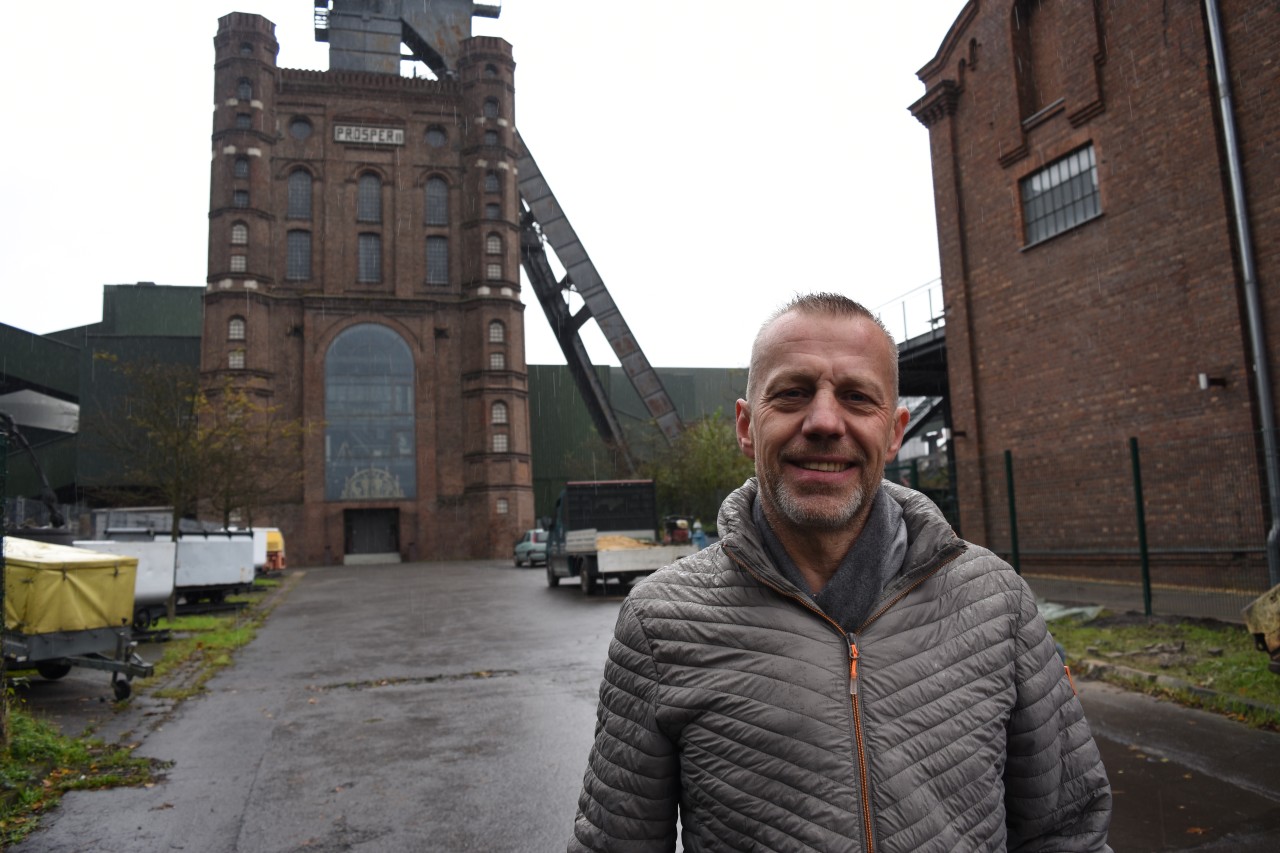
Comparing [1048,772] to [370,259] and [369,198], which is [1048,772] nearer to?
[370,259]

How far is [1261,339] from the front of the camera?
488 inches

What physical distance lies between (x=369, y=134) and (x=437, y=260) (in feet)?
25.2

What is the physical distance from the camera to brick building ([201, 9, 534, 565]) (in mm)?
47031

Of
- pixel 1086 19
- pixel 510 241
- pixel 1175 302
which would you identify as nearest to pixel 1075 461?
pixel 1175 302

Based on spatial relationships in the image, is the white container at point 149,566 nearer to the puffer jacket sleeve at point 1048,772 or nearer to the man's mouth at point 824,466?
the man's mouth at point 824,466

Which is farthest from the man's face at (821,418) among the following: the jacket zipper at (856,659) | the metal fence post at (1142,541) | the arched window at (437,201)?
the arched window at (437,201)

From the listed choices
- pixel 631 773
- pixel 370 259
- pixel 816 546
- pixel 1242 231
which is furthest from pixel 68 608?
pixel 370 259

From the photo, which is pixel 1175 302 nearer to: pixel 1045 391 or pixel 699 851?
pixel 1045 391

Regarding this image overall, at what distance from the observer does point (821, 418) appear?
1904 millimetres

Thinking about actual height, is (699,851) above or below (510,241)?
below

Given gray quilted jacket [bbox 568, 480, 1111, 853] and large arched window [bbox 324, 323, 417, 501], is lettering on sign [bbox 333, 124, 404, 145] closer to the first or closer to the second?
large arched window [bbox 324, 323, 417, 501]

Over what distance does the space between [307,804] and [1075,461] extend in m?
13.2

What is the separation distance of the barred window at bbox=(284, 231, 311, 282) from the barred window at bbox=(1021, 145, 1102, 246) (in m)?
40.5

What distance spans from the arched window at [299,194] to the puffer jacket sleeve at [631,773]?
51795mm
